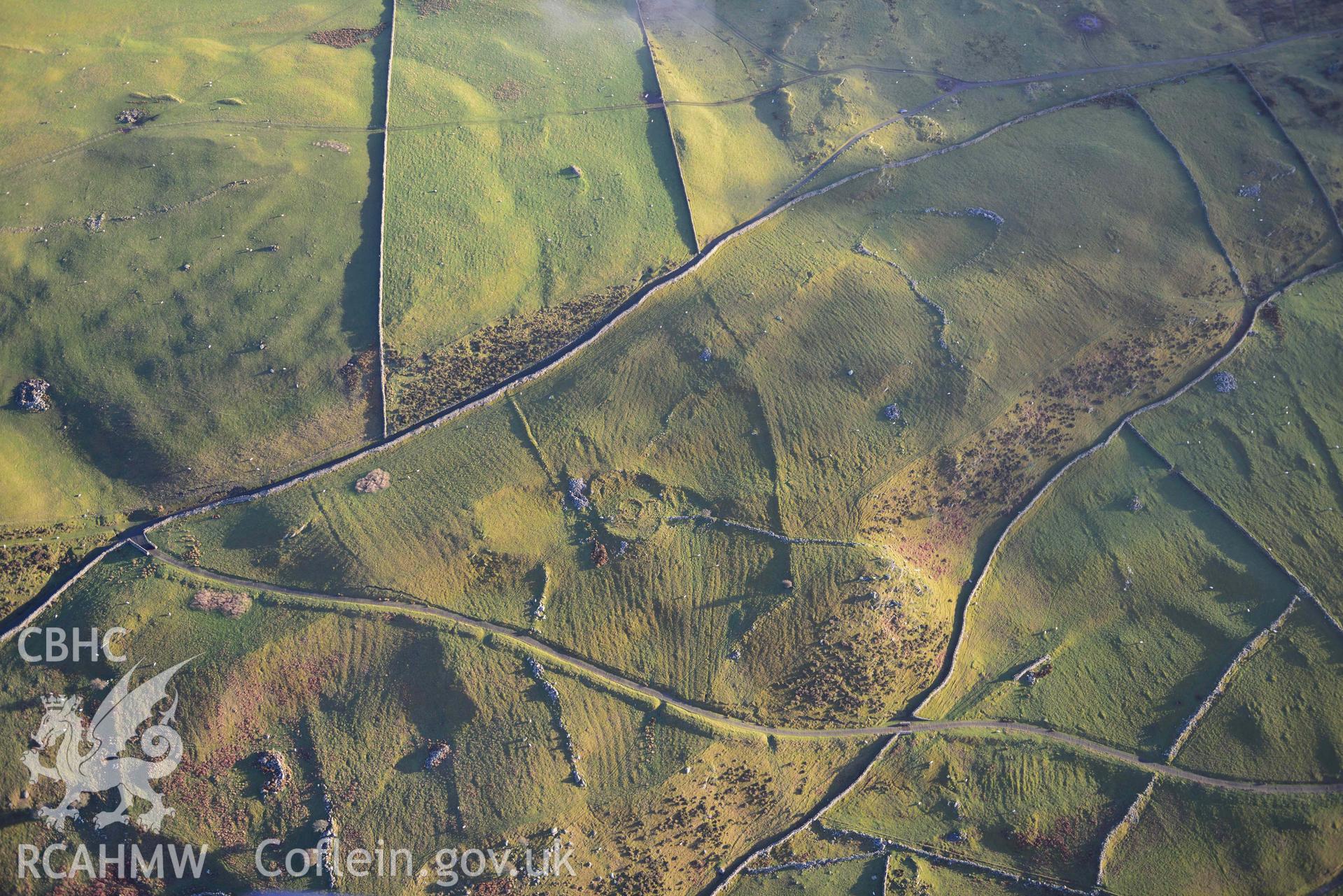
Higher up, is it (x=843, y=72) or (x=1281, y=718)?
(x=843, y=72)

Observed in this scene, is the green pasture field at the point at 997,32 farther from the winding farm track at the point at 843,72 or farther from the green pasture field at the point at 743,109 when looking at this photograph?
the green pasture field at the point at 743,109

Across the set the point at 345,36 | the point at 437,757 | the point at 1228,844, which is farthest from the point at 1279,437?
the point at 345,36

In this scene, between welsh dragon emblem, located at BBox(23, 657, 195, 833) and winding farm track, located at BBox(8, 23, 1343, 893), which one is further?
winding farm track, located at BBox(8, 23, 1343, 893)

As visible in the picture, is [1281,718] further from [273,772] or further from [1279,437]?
[273,772]

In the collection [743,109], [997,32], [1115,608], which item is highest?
[997,32]

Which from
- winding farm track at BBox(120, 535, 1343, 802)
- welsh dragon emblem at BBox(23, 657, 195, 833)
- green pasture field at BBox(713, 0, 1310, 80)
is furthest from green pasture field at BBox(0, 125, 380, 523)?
green pasture field at BBox(713, 0, 1310, 80)

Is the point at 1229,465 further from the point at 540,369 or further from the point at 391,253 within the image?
the point at 391,253

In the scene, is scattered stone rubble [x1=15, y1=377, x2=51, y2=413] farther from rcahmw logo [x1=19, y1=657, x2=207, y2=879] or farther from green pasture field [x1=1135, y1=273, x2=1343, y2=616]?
green pasture field [x1=1135, y1=273, x2=1343, y2=616]
